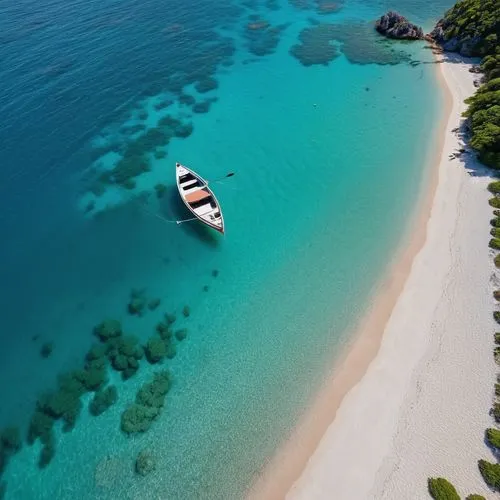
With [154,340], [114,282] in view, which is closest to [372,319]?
[154,340]

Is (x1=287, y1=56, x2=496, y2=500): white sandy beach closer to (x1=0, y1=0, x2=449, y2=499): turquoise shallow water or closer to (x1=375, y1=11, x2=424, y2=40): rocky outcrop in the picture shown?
(x1=0, y1=0, x2=449, y2=499): turquoise shallow water

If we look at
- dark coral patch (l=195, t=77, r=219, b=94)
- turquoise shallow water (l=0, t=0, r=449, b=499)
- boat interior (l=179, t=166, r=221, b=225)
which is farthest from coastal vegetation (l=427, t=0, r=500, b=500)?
dark coral patch (l=195, t=77, r=219, b=94)

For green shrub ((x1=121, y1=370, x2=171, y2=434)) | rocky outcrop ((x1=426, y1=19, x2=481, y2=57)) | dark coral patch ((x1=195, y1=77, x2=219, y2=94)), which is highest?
Answer: rocky outcrop ((x1=426, y1=19, x2=481, y2=57))

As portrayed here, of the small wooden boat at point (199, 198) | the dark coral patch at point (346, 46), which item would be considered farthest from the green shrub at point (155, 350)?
the dark coral patch at point (346, 46)

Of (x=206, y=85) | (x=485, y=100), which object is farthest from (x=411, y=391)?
(x=206, y=85)

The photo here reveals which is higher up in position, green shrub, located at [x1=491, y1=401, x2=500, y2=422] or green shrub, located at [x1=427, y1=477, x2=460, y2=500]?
green shrub, located at [x1=491, y1=401, x2=500, y2=422]

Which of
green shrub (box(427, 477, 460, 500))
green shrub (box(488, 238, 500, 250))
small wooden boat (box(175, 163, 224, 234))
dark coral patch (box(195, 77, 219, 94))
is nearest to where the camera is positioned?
green shrub (box(427, 477, 460, 500))

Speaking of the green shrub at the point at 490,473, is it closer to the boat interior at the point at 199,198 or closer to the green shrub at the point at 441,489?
the green shrub at the point at 441,489
